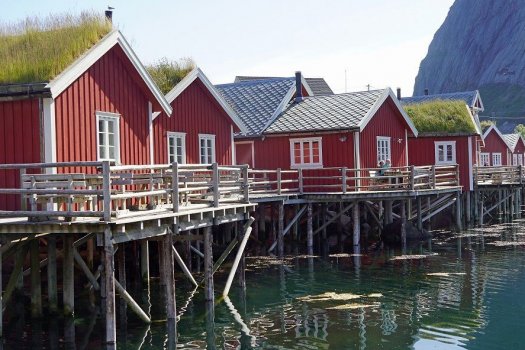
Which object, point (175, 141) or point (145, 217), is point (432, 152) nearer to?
point (175, 141)

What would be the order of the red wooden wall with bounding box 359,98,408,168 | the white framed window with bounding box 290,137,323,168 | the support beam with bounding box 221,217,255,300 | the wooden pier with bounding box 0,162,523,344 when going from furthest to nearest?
the red wooden wall with bounding box 359,98,408,168, the white framed window with bounding box 290,137,323,168, the support beam with bounding box 221,217,255,300, the wooden pier with bounding box 0,162,523,344

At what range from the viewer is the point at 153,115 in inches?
774

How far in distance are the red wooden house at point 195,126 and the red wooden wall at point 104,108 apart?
176cm

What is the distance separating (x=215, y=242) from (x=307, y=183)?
15.4 ft

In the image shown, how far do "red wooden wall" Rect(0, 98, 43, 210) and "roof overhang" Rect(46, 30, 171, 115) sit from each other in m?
0.58

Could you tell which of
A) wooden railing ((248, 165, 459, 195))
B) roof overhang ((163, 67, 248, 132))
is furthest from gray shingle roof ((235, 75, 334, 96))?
roof overhang ((163, 67, 248, 132))

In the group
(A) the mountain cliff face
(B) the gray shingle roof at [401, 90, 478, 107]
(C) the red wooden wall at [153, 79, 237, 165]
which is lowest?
(C) the red wooden wall at [153, 79, 237, 165]

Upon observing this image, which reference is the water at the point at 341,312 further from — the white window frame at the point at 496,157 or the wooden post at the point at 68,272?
the white window frame at the point at 496,157

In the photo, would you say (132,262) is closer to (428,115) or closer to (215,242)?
(215,242)

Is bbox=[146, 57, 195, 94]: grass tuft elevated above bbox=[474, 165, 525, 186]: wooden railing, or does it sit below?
above

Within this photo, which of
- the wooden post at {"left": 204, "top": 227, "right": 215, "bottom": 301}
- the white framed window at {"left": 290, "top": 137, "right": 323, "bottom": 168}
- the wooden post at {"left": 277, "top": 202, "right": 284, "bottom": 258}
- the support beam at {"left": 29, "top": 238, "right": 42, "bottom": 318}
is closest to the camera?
the support beam at {"left": 29, "top": 238, "right": 42, "bottom": 318}

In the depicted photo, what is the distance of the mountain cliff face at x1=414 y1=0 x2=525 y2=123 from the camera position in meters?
A: 113

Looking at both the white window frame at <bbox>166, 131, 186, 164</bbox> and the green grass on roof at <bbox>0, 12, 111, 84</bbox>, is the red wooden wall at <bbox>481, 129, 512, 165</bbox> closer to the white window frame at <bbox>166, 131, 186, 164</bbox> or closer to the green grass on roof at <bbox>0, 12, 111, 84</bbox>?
the white window frame at <bbox>166, 131, 186, 164</bbox>

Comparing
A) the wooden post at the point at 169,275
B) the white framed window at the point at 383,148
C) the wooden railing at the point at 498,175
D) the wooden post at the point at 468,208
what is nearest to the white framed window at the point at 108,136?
the wooden post at the point at 169,275
